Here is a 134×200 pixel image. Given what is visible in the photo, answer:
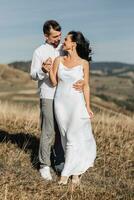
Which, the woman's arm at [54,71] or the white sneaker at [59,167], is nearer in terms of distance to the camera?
the woman's arm at [54,71]

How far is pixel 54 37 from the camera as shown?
7223mm

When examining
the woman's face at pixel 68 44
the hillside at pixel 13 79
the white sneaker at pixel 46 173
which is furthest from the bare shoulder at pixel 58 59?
the hillside at pixel 13 79

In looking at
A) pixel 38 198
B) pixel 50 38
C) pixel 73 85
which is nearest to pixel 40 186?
pixel 38 198

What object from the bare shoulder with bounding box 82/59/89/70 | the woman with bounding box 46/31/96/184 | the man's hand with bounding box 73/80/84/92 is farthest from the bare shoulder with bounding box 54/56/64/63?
the man's hand with bounding box 73/80/84/92

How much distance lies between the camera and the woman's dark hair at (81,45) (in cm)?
708

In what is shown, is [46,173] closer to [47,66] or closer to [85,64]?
[47,66]

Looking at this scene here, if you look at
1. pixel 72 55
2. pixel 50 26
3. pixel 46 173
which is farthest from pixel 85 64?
pixel 46 173

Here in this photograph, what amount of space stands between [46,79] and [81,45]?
0.65m

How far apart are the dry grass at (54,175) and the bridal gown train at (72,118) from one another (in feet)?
1.05

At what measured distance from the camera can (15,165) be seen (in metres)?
7.82

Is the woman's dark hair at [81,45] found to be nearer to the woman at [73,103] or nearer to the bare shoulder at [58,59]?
the woman at [73,103]

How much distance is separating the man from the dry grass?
327mm

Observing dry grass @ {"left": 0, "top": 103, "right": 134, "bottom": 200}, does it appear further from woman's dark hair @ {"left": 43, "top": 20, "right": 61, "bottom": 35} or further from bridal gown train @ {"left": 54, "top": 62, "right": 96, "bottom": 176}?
woman's dark hair @ {"left": 43, "top": 20, "right": 61, "bottom": 35}

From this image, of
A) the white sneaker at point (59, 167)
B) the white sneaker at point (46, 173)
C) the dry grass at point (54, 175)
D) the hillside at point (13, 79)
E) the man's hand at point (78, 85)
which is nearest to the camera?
the dry grass at point (54, 175)
